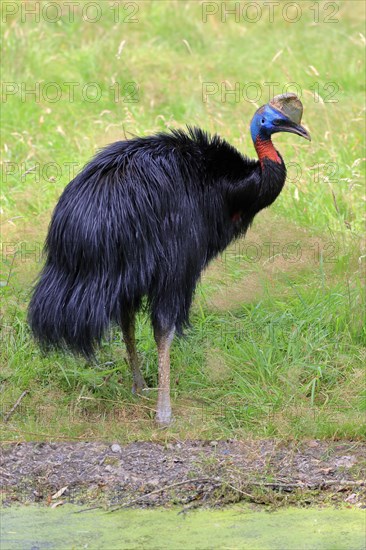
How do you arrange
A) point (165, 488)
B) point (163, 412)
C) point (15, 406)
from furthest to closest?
point (15, 406), point (163, 412), point (165, 488)

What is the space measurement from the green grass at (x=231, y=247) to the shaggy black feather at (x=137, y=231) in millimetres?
473

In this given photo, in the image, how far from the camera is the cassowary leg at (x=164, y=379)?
519cm

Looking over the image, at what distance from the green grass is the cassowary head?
1.00m

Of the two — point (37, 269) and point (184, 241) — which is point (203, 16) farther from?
point (184, 241)

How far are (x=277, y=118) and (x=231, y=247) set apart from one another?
4.52 feet

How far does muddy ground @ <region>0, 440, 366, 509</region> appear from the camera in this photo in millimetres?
4492

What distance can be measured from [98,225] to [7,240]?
2026 millimetres

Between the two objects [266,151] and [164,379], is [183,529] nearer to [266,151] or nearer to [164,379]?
[164,379]

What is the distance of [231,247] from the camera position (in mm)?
6629

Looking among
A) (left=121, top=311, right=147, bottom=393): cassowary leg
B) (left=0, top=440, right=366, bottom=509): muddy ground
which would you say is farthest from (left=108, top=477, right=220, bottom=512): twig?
(left=121, top=311, right=147, bottom=393): cassowary leg

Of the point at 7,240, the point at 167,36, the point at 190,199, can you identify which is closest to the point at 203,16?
the point at 167,36

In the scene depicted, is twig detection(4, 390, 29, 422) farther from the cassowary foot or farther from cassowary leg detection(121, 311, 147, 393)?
the cassowary foot

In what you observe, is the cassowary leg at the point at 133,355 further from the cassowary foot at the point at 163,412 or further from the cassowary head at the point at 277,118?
the cassowary head at the point at 277,118

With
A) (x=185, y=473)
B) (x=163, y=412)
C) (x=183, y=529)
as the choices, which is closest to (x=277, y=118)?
(x=163, y=412)
